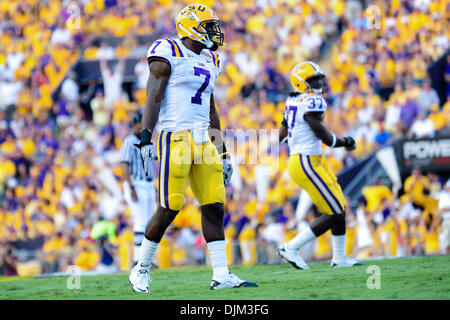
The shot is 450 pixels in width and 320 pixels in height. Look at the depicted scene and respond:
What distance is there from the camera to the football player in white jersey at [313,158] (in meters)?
8.07

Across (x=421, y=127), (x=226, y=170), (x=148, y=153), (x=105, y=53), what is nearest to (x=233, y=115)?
(x=105, y=53)

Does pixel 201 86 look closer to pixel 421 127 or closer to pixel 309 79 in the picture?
pixel 309 79

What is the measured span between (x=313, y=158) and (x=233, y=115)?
28.4 feet

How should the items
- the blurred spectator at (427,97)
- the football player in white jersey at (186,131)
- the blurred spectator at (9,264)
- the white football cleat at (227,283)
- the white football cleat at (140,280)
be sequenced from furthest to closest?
the blurred spectator at (427,97), the blurred spectator at (9,264), the white football cleat at (140,280), the white football cleat at (227,283), the football player in white jersey at (186,131)

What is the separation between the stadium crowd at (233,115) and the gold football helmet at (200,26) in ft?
19.7

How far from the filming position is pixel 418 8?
53.4 feet

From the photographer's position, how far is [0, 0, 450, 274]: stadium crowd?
12.5 m

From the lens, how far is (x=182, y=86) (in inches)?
249

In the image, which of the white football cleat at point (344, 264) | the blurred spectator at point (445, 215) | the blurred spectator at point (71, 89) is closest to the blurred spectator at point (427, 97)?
the blurred spectator at point (445, 215)

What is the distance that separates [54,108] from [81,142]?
1.83 meters

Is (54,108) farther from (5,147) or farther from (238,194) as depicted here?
(238,194)

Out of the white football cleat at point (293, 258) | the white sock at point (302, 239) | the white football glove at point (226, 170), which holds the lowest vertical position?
the white football cleat at point (293, 258)

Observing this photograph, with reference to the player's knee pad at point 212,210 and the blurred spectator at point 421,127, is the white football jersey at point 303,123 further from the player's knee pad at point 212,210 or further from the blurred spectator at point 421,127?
the blurred spectator at point 421,127

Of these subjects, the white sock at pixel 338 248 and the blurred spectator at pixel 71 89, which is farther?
the blurred spectator at pixel 71 89
